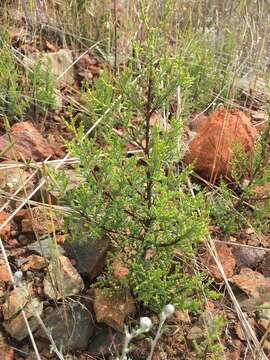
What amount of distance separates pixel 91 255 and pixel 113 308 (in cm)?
23

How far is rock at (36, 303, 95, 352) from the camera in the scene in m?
1.70

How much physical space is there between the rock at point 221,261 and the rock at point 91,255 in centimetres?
45

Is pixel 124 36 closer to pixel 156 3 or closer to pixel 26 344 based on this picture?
pixel 156 3

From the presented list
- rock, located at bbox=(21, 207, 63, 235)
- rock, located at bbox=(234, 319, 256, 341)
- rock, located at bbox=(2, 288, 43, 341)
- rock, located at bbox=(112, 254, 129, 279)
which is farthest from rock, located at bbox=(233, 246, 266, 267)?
rock, located at bbox=(2, 288, 43, 341)

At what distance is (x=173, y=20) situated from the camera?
373cm

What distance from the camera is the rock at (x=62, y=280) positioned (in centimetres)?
173

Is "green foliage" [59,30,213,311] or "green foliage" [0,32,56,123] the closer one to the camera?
"green foliage" [59,30,213,311]

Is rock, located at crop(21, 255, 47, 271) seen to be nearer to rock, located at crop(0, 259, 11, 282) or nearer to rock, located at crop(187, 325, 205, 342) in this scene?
rock, located at crop(0, 259, 11, 282)

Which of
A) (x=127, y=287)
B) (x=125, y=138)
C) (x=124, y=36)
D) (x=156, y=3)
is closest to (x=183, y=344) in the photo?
(x=127, y=287)

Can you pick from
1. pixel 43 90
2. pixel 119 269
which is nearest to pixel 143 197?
pixel 119 269

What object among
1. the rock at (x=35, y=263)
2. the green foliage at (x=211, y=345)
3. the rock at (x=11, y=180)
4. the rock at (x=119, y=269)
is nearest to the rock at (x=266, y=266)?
the green foliage at (x=211, y=345)

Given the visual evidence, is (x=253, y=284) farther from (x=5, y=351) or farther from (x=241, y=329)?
(x=5, y=351)

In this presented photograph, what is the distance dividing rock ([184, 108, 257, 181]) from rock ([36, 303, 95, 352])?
0.94 meters

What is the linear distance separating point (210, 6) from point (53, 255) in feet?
10.5
